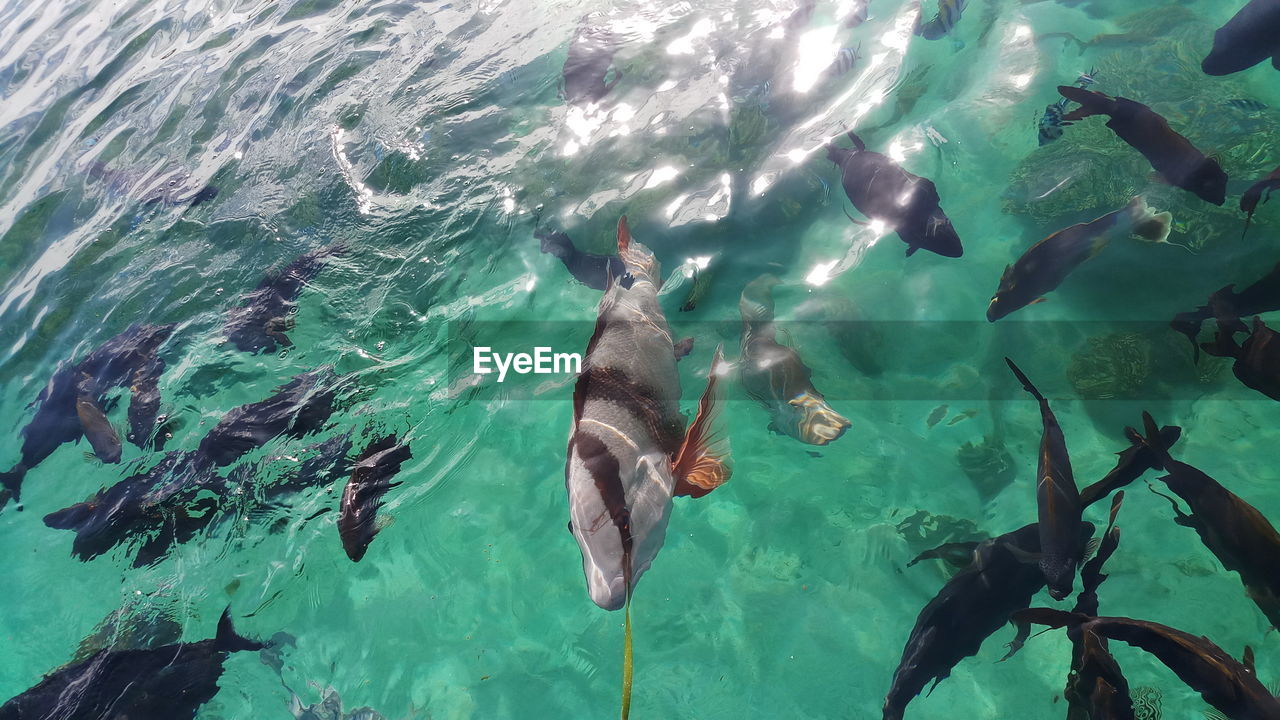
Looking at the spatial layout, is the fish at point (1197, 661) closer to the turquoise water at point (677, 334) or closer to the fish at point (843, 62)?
the turquoise water at point (677, 334)

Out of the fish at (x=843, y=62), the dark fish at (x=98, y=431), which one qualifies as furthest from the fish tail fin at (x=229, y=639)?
the fish at (x=843, y=62)

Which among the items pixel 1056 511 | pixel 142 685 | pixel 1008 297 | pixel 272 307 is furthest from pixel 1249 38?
pixel 142 685

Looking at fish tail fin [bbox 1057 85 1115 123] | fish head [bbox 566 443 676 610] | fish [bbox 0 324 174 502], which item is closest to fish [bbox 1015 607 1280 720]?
fish head [bbox 566 443 676 610]

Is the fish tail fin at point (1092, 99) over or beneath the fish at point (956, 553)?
over

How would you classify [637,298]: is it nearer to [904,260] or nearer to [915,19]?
[904,260]

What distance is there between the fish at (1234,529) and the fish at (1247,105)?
162 inches

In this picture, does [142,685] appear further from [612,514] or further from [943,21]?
[943,21]

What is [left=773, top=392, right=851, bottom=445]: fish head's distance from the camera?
4332 millimetres

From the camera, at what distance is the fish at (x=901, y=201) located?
4.41 meters

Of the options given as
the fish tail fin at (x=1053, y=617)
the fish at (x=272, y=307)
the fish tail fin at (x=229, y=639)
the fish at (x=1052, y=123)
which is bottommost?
the fish tail fin at (x=229, y=639)

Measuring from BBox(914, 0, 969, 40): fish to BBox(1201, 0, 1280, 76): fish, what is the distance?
7.59ft

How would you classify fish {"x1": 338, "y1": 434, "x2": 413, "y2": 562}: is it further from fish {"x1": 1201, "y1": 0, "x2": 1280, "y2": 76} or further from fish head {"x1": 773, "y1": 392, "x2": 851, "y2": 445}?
→ fish {"x1": 1201, "y1": 0, "x2": 1280, "y2": 76}

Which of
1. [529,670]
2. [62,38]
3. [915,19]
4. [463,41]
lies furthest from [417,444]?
[62,38]

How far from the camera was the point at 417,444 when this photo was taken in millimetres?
4961
